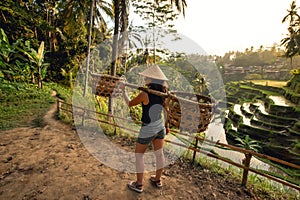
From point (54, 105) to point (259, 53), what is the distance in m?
61.2

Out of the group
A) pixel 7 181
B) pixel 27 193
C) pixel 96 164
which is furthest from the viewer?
pixel 96 164

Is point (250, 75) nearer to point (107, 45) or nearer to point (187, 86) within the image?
point (187, 86)

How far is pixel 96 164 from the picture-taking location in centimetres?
337

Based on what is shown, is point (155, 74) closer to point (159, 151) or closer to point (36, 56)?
point (159, 151)

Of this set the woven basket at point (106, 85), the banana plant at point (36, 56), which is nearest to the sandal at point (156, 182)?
the woven basket at point (106, 85)

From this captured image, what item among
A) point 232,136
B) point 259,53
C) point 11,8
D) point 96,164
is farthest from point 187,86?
point 259,53

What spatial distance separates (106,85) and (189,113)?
1.21 m

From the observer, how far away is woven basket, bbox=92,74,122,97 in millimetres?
2703

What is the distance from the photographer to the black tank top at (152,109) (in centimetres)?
232

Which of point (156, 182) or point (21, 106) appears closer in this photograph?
point (156, 182)

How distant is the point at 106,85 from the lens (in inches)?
107

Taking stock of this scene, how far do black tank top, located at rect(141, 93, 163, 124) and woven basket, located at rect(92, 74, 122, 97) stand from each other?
59cm

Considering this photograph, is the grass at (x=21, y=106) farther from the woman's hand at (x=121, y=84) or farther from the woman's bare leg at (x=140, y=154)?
the woman's bare leg at (x=140, y=154)

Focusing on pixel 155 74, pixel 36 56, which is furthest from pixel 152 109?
pixel 36 56
